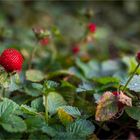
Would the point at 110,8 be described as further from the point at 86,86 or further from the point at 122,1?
the point at 86,86

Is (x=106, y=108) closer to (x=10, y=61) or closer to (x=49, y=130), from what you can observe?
(x=49, y=130)

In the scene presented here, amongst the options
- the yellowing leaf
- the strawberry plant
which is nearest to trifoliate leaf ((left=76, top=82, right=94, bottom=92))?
the strawberry plant

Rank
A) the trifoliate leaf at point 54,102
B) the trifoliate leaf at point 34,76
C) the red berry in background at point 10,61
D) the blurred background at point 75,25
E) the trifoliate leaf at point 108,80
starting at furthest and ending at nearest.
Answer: the blurred background at point 75,25, the trifoliate leaf at point 34,76, the trifoliate leaf at point 108,80, the trifoliate leaf at point 54,102, the red berry in background at point 10,61

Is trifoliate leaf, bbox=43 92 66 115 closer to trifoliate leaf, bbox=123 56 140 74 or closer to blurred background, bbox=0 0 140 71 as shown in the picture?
trifoliate leaf, bbox=123 56 140 74

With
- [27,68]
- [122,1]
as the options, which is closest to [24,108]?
[27,68]

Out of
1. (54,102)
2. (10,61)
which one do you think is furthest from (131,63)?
(10,61)

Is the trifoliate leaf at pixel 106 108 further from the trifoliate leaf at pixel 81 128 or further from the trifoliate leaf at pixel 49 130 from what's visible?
the trifoliate leaf at pixel 49 130

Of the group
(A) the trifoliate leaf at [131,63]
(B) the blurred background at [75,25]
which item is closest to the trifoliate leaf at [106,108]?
(A) the trifoliate leaf at [131,63]
